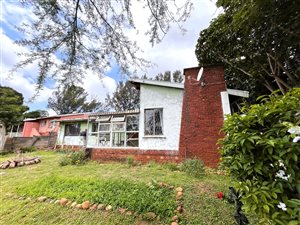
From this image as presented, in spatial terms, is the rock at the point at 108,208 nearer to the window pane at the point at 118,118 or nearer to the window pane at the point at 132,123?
the window pane at the point at 132,123

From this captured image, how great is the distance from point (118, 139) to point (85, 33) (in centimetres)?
809

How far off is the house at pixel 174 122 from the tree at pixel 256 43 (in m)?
2.37

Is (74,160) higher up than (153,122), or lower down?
lower down

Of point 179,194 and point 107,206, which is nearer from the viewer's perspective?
point 107,206

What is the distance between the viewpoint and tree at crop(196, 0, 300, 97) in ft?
21.3

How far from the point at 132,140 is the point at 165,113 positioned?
253 centimetres

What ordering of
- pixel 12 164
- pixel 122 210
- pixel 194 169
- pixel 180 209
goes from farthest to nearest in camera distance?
1. pixel 12 164
2. pixel 194 169
3. pixel 122 210
4. pixel 180 209

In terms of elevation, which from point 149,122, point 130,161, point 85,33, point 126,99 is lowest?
point 130,161

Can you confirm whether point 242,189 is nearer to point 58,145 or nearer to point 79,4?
point 79,4

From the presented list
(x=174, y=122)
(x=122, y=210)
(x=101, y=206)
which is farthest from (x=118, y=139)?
(x=122, y=210)

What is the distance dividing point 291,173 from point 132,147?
846 centimetres

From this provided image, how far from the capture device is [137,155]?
30.1 ft

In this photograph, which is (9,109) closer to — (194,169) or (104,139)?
(104,139)

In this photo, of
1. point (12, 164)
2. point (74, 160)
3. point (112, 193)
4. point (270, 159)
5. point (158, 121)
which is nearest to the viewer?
point (270, 159)
